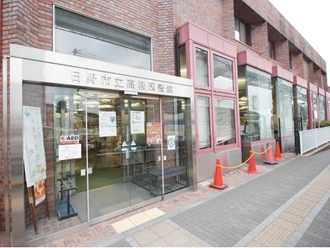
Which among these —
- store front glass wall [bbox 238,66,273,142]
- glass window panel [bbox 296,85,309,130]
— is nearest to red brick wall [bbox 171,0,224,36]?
store front glass wall [bbox 238,66,273,142]

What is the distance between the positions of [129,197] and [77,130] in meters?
2.09

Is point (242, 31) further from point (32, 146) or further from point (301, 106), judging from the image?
point (32, 146)

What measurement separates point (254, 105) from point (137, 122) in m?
6.41

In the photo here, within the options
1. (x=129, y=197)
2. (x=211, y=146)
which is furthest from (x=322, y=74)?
(x=129, y=197)

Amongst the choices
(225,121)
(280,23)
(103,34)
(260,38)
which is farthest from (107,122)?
(280,23)

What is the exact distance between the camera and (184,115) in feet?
17.1

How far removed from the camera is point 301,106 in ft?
45.3

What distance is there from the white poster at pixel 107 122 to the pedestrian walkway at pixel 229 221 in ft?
5.98

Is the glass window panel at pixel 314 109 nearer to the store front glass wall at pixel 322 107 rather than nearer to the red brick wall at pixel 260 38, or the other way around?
the store front glass wall at pixel 322 107

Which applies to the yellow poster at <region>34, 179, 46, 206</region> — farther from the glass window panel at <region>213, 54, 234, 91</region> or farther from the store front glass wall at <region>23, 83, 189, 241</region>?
the glass window panel at <region>213, 54, 234, 91</region>

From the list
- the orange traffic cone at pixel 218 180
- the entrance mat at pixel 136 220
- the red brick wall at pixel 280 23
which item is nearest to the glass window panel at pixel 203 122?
the orange traffic cone at pixel 218 180

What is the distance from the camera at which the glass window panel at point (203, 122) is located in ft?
20.8

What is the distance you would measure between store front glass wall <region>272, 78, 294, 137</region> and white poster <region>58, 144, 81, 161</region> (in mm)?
10115

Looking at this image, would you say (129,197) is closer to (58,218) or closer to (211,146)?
(58,218)
